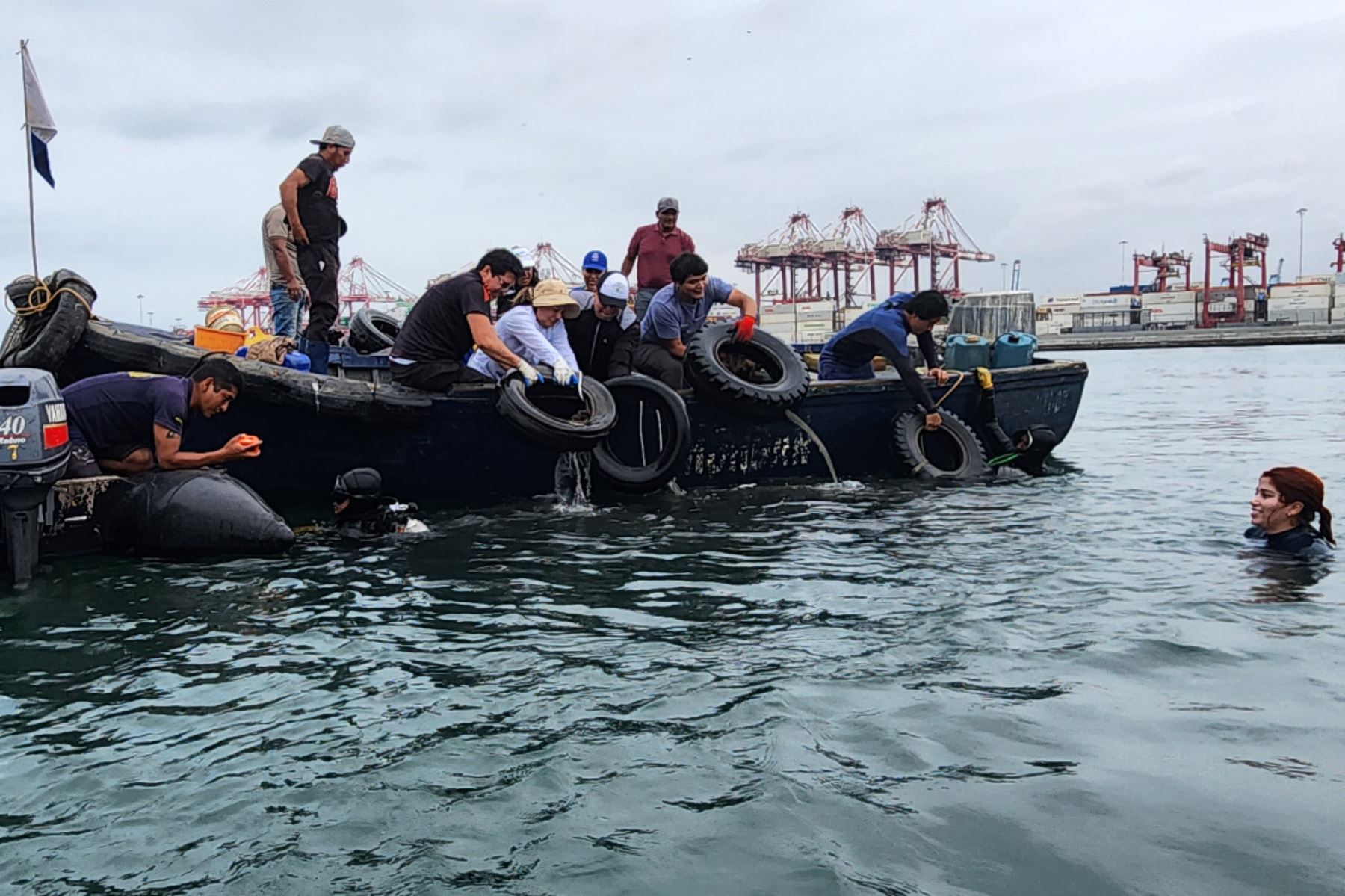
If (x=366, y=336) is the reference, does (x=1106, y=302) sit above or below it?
above

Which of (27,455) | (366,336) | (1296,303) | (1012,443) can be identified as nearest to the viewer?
(27,455)

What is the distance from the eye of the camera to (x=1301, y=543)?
265 inches

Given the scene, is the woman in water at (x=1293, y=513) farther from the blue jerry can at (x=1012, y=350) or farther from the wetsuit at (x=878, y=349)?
the blue jerry can at (x=1012, y=350)

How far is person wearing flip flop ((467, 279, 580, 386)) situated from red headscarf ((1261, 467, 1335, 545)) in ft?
16.8

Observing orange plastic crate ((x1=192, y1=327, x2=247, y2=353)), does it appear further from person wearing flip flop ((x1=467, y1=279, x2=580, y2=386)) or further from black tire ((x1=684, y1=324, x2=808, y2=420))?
black tire ((x1=684, y1=324, x2=808, y2=420))

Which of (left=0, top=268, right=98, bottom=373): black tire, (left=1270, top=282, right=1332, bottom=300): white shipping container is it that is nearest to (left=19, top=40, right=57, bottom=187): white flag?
(left=0, top=268, right=98, bottom=373): black tire

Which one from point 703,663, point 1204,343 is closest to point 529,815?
point 703,663

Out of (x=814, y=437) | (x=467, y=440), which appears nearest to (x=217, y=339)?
(x=467, y=440)

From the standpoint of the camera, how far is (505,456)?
928 cm

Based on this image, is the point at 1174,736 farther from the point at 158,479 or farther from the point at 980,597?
the point at 158,479

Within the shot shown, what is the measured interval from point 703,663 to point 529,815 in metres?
1.59

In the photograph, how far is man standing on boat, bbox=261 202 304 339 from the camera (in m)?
9.82

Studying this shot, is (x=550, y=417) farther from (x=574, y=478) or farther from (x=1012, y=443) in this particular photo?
(x=1012, y=443)

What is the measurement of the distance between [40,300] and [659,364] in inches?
196
